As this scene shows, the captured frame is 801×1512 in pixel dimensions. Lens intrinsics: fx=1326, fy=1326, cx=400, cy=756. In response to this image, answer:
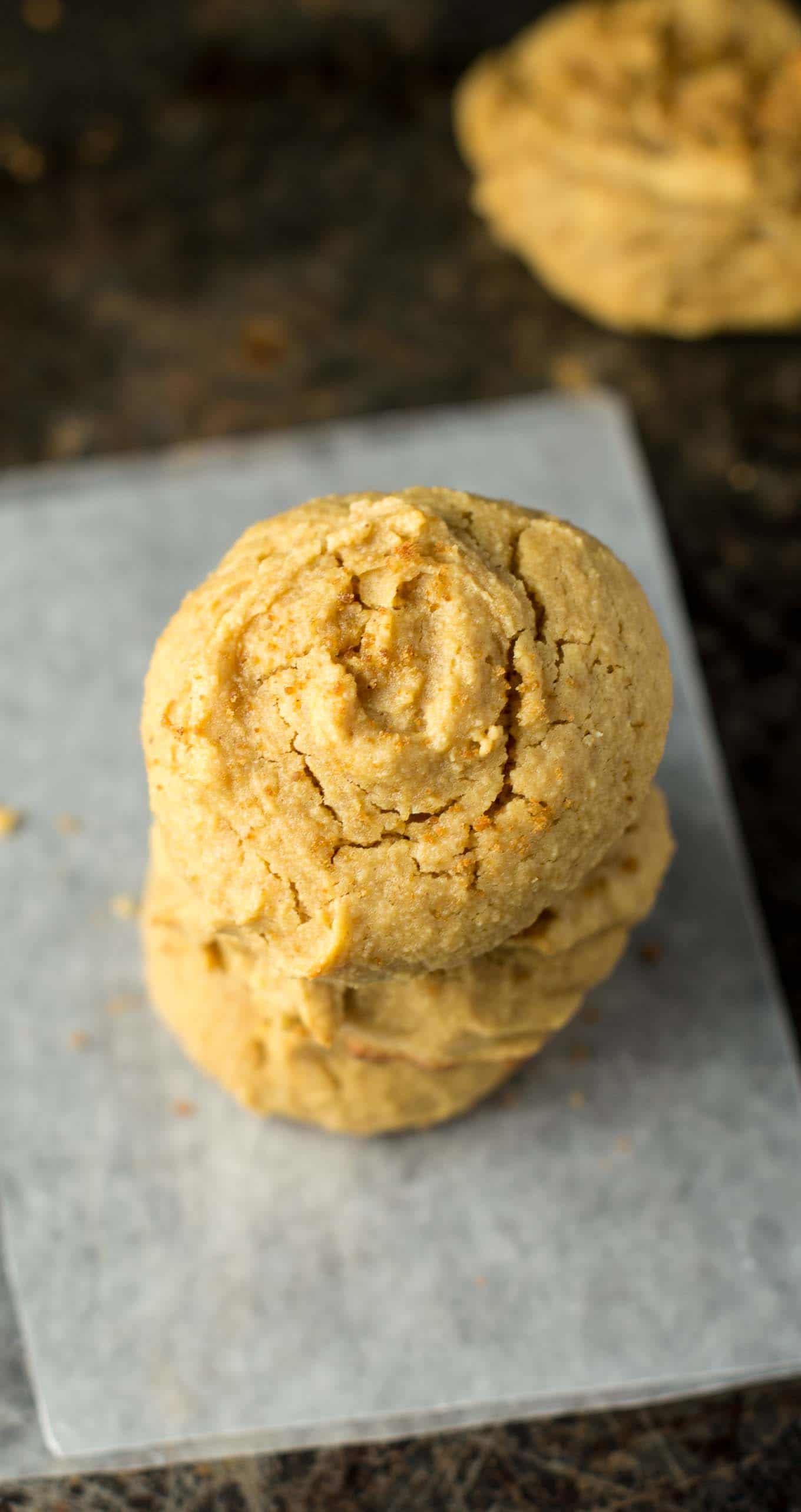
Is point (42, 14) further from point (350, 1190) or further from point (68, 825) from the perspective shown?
point (350, 1190)

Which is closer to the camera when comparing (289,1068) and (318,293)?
(289,1068)

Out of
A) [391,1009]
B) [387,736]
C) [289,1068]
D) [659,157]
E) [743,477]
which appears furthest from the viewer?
[743,477]

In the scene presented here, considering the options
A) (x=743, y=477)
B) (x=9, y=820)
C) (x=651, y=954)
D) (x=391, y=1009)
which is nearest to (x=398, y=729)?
(x=391, y=1009)

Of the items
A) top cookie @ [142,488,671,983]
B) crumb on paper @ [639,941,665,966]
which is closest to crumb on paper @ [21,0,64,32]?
top cookie @ [142,488,671,983]

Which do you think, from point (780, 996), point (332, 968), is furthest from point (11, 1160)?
point (780, 996)

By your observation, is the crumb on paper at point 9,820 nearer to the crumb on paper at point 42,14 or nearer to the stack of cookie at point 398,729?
the stack of cookie at point 398,729
